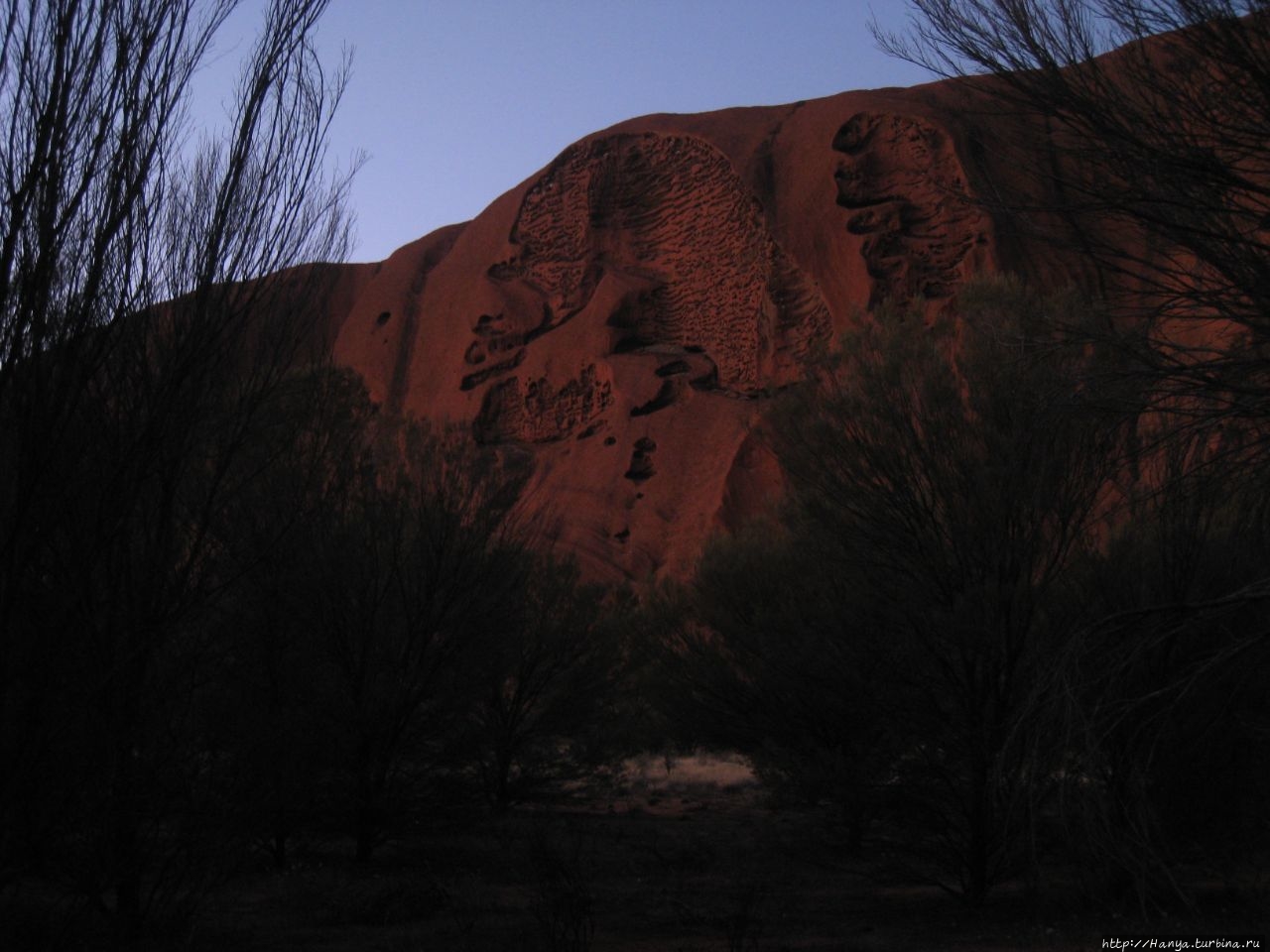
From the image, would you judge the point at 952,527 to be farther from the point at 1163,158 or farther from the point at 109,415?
the point at 109,415

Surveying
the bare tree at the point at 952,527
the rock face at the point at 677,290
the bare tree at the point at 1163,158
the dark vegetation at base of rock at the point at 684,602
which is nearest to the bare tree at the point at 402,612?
the dark vegetation at base of rock at the point at 684,602

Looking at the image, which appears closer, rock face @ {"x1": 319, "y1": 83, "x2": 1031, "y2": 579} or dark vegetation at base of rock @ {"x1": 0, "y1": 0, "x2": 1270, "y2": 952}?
dark vegetation at base of rock @ {"x1": 0, "y1": 0, "x2": 1270, "y2": 952}

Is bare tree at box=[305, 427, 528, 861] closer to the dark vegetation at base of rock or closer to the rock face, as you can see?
the dark vegetation at base of rock

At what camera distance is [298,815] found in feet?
32.9

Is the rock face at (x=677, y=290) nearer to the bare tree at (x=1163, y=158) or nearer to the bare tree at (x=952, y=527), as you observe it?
the bare tree at (x=952, y=527)

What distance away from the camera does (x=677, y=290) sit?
1490 inches

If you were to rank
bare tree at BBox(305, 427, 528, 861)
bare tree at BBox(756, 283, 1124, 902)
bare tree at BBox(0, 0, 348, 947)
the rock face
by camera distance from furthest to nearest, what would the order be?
the rock face → bare tree at BBox(305, 427, 528, 861) → bare tree at BBox(756, 283, 1124, 902) → bare tree at BBox(0, 0, 348, 947)

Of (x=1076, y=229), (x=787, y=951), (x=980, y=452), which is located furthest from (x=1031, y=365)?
(x=787, y=951)

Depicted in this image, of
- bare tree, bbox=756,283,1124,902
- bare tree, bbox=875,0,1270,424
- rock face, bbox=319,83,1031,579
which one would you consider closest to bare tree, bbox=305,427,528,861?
bare tree, bbox=756,283,1124,902

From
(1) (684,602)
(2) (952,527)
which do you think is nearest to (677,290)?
(1) (684,602)

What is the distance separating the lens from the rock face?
33.9 meters

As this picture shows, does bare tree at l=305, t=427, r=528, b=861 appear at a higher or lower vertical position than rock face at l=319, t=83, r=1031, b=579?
lower

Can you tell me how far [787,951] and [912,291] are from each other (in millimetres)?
27931

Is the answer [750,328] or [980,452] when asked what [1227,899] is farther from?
[750,328]
